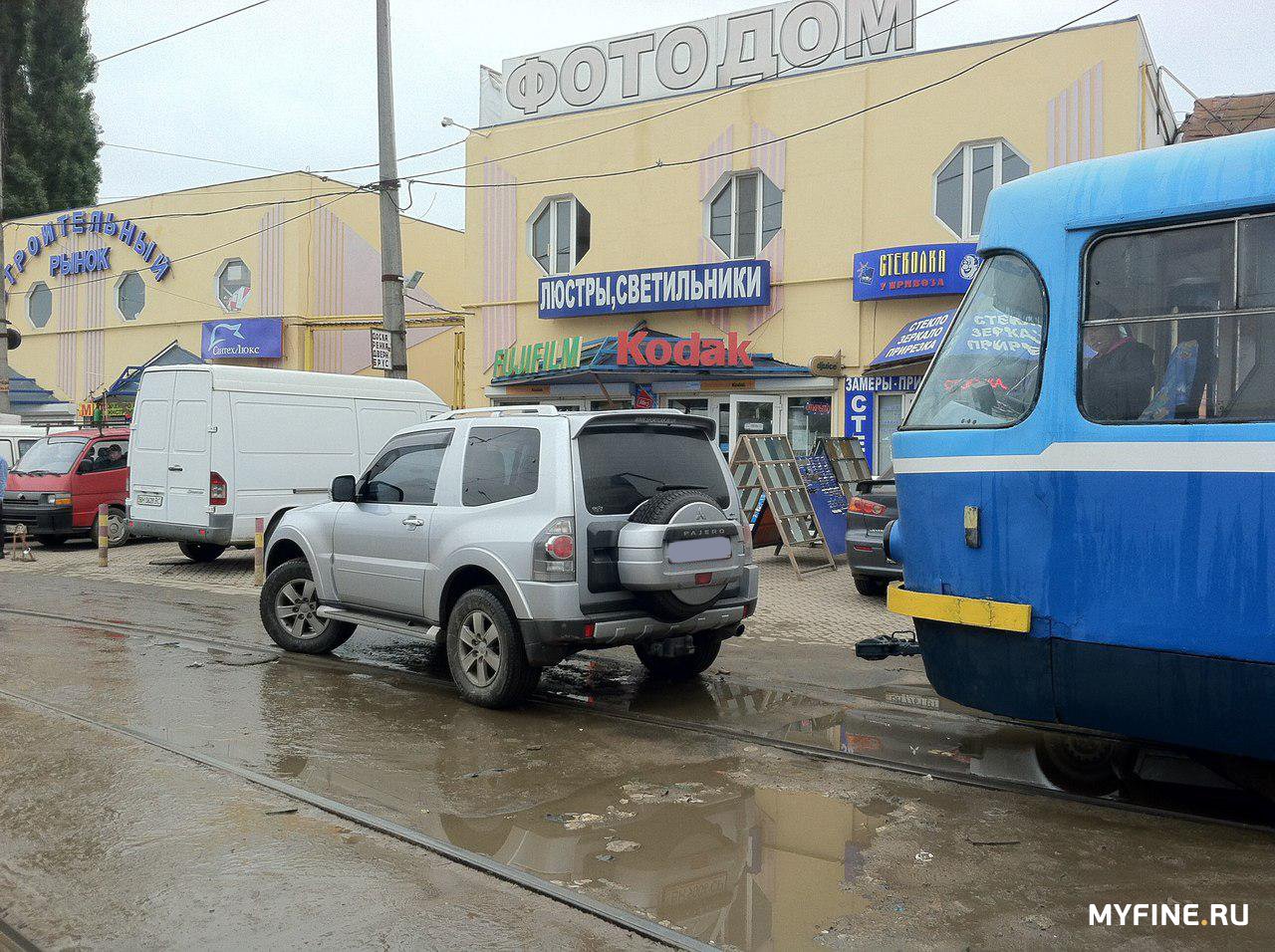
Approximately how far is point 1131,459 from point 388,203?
12388mm

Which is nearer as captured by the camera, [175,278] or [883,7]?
[883,7]

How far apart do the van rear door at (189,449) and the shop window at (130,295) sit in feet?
52.5

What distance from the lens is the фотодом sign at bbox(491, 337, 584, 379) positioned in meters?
19.1

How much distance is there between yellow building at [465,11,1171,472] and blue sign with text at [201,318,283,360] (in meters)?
7.16

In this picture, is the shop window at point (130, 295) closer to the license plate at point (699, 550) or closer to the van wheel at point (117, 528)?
the van wheel at point (117, 528)

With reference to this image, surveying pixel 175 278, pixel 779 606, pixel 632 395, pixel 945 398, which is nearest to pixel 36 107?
pixel 175 278

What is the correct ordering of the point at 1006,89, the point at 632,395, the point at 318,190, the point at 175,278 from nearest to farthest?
the point at 1006,89 < the point at 632,395 < the point at 318,190 < the point at 175,278

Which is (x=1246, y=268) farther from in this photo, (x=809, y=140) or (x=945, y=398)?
(x=809, y=140)

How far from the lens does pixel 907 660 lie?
8.98m

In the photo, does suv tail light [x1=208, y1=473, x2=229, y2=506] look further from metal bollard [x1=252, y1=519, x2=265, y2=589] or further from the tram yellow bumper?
the tram yellow bumper

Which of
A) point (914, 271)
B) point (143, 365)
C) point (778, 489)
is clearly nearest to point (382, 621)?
point (778, 489)

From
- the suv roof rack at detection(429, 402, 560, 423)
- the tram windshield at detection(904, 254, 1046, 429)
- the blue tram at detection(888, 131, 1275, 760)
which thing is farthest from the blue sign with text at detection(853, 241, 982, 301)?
the blue tram at detection(888, 131, 1275, 760)

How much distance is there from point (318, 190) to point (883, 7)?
14368 mm

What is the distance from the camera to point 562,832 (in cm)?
473
